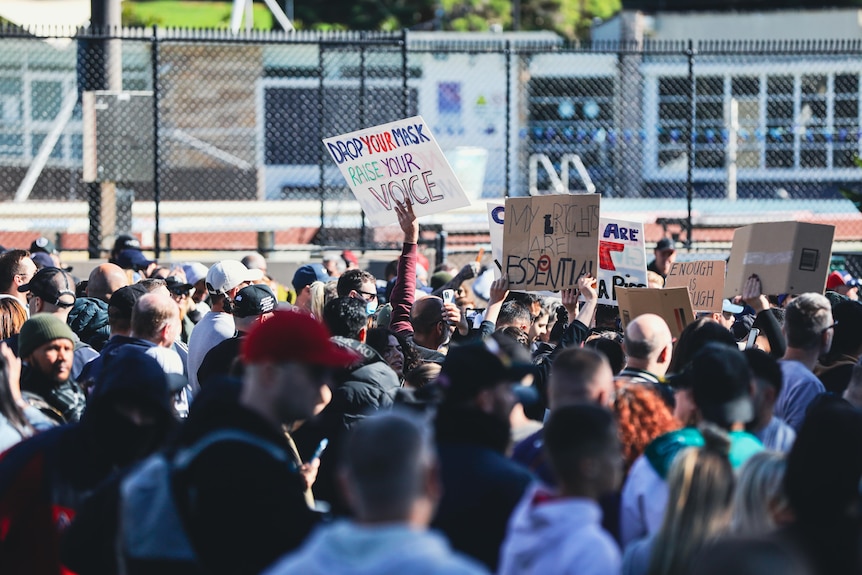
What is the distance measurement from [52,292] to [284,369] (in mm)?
3852

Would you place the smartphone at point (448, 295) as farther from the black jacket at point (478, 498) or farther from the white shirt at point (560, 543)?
the white shirt at point (560, 543)

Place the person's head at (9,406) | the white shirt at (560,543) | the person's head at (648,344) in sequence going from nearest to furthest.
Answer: the white shirt at (560,543), the person's head at (9,406), the person's head at (648,344)

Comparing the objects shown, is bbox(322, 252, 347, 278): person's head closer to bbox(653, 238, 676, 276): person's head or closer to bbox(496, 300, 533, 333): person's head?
bbox(653, 238, 676, 276): person's head

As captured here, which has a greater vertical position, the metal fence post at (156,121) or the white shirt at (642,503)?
the metal fence post at (156,121)

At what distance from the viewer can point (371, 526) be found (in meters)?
2.67

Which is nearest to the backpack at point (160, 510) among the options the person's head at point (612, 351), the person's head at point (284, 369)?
the person's head at point (284, 369)

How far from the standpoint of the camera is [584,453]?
10.6ft

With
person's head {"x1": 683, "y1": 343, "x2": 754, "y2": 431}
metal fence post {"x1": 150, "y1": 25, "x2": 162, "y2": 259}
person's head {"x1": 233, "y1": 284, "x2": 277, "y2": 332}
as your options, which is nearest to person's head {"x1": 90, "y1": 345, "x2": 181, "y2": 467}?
person's head {"x1": 683, "y1": 343, "x2": 754, "y2": 431}

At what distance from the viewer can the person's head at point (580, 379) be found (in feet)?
13.3

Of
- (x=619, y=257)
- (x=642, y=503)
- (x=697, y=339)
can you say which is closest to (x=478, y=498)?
(x=642, y=503)

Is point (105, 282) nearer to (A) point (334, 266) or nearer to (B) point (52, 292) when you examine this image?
(B) point (52, 292)

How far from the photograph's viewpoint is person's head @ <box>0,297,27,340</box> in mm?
6707

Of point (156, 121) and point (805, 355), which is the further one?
point (156, 121)

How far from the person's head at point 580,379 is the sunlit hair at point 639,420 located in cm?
21
